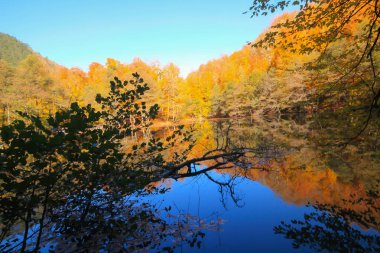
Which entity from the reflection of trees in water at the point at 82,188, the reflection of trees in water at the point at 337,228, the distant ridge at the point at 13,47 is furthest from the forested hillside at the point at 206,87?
the distant ridge at the point at 13,47

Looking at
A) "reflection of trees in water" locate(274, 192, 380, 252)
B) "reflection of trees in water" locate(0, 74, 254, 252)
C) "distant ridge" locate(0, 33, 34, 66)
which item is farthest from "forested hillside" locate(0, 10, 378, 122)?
"distant ridge" locate(0, 33, 34, 66)

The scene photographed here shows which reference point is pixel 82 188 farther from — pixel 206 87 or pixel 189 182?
pixel 206 87

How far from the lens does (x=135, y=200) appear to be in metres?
5.62

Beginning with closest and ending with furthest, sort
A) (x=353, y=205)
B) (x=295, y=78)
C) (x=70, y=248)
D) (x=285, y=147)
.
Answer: (x=70, y=248) → (x=353, y=205) → (x=285, y=147) → (x=295, y=78)

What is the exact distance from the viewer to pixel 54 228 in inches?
179

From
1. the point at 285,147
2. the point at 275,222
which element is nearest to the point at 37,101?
the point at 285,147

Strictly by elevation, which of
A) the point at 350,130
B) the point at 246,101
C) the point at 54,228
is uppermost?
the point at 246,101

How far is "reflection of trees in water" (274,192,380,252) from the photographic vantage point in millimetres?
3732

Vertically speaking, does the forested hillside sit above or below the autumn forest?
above

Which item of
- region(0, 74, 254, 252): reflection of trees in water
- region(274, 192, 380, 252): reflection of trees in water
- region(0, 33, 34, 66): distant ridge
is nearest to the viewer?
region(0, 74, 254, 252): reflection of trees in water

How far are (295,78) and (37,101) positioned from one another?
3362cm

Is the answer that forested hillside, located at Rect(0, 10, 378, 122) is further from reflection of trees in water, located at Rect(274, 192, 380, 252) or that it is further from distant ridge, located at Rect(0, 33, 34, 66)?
distant ridge, located at Rect(0, 33, 34, 66)

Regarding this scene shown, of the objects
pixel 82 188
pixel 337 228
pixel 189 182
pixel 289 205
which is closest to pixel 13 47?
pixel 189 182

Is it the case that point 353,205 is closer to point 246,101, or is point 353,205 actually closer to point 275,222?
point 275,222
